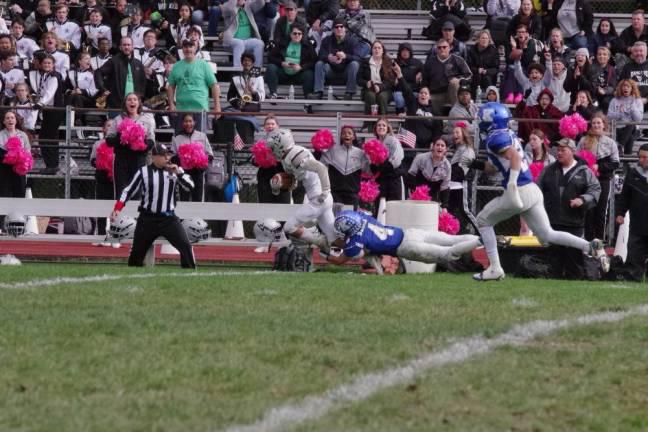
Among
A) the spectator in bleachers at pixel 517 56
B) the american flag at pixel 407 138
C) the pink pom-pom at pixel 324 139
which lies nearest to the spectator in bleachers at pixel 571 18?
the spectator in bleachers at pixel 517 56

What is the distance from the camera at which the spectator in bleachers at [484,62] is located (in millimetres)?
19609

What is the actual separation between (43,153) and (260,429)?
1292 cm

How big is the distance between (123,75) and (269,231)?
4.44 metres

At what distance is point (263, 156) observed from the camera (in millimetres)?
16469

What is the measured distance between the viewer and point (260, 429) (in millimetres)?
5594

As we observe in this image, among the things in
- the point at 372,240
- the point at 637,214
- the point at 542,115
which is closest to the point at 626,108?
the point at 542,115

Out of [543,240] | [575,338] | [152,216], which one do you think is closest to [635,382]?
[575,338]

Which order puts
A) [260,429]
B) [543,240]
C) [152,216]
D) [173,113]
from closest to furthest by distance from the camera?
[260,429] → [543,240] → [152,216] → [173,113]

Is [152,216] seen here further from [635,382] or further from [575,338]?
[635,382]

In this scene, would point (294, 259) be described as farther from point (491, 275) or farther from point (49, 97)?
point (49, 97)

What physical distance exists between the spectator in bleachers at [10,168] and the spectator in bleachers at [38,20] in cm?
414

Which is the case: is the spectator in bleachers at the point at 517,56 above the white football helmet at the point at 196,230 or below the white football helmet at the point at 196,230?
above

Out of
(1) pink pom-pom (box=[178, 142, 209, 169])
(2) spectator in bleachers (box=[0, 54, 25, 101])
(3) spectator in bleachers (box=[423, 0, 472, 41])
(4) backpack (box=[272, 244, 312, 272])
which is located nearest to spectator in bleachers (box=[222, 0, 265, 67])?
(3) spectator in bleachers (box=[423, 0, 472, 41])

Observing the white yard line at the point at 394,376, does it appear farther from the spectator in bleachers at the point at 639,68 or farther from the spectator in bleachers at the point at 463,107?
the spectator in bleachers at the point at 639,68
